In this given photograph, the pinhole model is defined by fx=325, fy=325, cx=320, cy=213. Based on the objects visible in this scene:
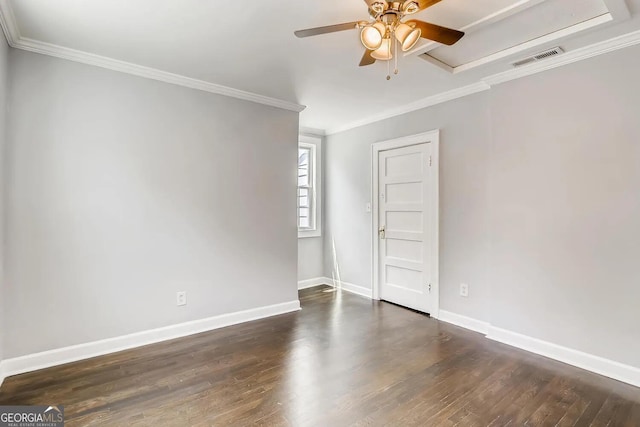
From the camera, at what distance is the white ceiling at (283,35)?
6.71 feet

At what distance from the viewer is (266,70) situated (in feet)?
9.77

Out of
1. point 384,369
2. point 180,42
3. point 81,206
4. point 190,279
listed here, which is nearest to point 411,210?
point 384,369

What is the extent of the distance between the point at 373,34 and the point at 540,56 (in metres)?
1.75

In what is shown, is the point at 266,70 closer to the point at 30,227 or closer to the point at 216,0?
the point at 216,0

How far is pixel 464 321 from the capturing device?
3.46m

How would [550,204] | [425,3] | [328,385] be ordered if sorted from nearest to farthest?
1. [425,3]
2. [328,385]
3. [550,204]

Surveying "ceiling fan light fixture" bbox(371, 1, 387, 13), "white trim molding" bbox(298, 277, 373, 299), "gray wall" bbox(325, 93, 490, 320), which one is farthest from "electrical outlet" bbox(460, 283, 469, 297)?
"ceiling fan light fixture" bbox(371, 1, 387, 13)

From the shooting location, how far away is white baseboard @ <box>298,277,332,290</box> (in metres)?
5.08

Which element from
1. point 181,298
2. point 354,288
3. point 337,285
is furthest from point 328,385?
point 337,285

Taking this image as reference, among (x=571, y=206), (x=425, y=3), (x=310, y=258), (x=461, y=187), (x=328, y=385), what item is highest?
(x=425, y=3)

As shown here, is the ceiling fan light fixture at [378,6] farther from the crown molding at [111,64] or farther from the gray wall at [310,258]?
the gray wall at [310,258]

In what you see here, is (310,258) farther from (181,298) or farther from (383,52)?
(383,52)

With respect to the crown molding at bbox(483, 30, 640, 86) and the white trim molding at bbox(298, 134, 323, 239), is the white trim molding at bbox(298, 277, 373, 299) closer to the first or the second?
the white trim molding at bbox(298, 134, 323, 239)

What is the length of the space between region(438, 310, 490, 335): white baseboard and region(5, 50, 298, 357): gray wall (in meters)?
1.92
